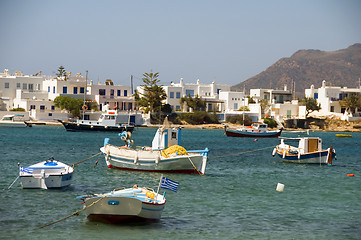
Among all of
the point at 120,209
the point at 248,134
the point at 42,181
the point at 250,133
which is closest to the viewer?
the point at 120,209

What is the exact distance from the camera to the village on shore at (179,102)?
112 m

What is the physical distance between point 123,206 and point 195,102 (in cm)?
10153

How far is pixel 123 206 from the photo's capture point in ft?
62.2

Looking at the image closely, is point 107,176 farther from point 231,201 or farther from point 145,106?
point 145,106

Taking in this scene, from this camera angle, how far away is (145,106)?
391 feet

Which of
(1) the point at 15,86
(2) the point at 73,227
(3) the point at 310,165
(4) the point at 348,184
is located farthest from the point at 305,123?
(2) the point at 73,227

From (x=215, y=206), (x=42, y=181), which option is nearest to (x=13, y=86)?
(x=42, y=181)

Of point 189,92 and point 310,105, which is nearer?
point 310,105

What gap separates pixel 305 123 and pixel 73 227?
109455 mm

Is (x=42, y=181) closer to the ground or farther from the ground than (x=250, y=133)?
closer to the ground

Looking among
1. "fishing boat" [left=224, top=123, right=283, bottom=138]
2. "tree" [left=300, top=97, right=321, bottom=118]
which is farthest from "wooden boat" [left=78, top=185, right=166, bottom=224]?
"tree" [left=300, top=97, right=321, bottom=118]

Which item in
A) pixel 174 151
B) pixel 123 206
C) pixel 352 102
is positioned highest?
pixel 352 102

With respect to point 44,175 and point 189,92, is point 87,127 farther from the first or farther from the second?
point 44,175

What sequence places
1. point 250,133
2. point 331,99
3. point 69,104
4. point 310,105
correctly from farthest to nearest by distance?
point 331,99
point 310,105
point 69,104
point 250,133
